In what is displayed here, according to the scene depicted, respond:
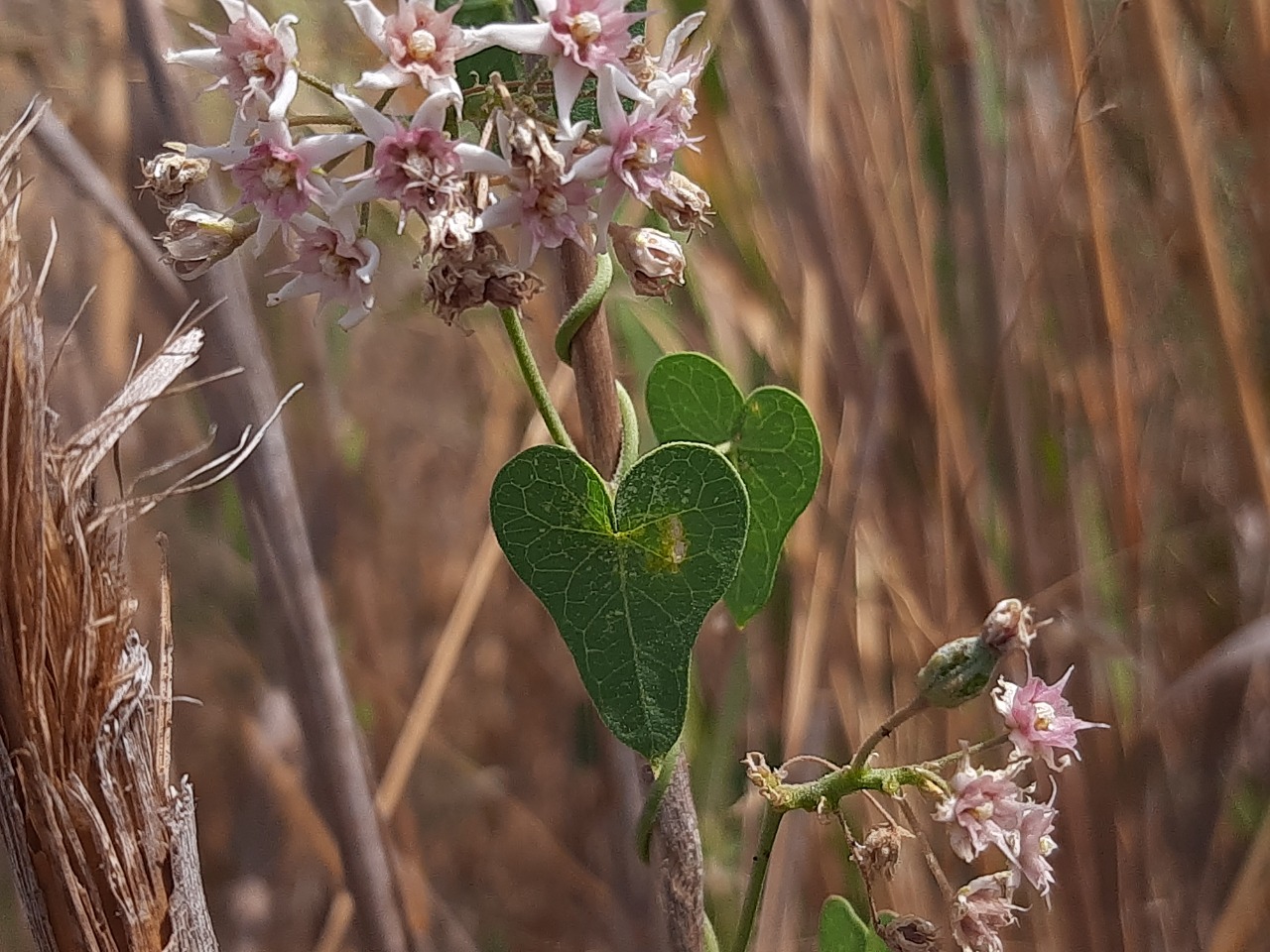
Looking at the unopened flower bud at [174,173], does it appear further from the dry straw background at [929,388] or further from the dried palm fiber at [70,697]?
the dry straw background at [929,388]

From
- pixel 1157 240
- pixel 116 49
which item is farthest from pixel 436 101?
pixel 1157 240

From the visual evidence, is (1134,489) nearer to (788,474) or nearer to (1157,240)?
(1157,240)

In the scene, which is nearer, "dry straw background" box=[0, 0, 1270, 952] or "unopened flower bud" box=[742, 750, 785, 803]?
"unopened flower bud" box=[742, 750, 785, 803]

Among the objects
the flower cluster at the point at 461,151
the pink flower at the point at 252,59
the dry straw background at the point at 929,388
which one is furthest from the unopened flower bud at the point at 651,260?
the dry straw background at the point at 929,388

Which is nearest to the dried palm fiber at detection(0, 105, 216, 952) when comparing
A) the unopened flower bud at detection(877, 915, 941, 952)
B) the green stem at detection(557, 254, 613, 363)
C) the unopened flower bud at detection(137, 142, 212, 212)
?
the unopened flower bud at detection(137, 142, 212, 212)

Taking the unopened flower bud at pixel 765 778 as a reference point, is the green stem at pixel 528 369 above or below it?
above

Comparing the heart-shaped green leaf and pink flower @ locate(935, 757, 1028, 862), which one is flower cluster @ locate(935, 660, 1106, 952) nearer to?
pink flower @ locate(935, 757, 1028, 862)
